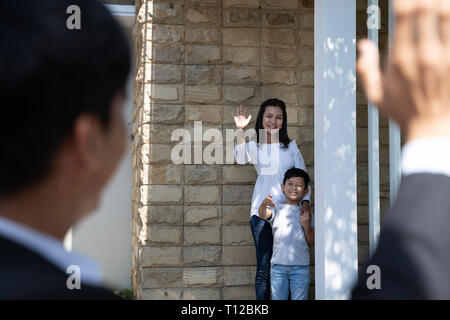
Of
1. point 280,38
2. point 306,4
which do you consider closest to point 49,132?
point 280,38

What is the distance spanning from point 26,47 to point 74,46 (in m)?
0.05

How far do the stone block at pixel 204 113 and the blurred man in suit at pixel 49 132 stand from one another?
3698 millimetres

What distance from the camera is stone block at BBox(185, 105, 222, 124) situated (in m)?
4.36

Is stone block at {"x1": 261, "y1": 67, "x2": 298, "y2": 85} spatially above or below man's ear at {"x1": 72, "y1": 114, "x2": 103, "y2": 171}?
above

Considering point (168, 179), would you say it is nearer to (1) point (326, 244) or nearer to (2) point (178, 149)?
(2) point (178, 149)

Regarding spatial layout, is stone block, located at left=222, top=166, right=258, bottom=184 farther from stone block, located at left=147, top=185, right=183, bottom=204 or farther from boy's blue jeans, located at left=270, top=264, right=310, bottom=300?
boy's blue jeans, located at left=270, top=264, right=310, bottom=300

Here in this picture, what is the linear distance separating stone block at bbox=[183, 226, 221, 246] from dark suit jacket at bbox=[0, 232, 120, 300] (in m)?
3.77

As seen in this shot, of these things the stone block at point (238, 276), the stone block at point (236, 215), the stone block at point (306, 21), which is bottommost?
the stone block at point (238, 276)

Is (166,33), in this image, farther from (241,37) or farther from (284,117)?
(284,117)

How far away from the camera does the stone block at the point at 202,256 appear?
4.34 m

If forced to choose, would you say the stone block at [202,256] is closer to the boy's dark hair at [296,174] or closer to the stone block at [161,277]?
the stone block at [161,277]

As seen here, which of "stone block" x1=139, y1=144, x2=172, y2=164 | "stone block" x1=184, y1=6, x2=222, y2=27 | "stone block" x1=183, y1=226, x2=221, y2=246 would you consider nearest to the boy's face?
"stone block" x1=183, y1=226, x2=221, y2=246

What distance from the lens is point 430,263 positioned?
20.6 inches

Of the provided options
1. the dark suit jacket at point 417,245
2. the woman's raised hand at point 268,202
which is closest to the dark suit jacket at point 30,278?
the dark suit jacket at point 417,245
